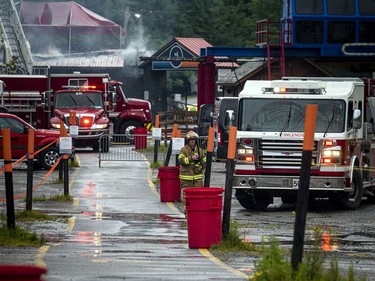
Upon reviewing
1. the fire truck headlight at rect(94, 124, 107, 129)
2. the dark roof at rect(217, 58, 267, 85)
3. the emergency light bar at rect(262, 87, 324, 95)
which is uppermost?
the dark roof at rect(217, 58, 267, 85)

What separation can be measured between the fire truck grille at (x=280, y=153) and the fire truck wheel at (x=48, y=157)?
11647mm

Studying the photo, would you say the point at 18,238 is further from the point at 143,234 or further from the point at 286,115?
the point at 286,115

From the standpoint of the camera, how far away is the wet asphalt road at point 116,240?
1173 cm

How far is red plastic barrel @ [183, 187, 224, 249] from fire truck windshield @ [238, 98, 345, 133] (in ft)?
25.4

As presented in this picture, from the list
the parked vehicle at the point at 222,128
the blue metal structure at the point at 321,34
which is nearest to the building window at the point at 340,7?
the blue metal structure at the point at 321,34

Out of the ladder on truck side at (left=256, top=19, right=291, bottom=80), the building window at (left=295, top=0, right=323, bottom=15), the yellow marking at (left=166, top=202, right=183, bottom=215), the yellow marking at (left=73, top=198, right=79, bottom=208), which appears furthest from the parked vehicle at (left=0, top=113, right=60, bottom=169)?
the building window at (left=295, top=0, right=323, bottom=15)

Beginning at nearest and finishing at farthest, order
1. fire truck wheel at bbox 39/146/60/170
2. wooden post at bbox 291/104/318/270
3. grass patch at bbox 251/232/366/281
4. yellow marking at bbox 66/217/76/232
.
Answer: grass patch at bbox 251/232/366/281 < wooden post at bbox 291/104/318/270 < yellow marking at bbox 66/217/76/232 < fire truck wheel at bbox 39/146/60/170

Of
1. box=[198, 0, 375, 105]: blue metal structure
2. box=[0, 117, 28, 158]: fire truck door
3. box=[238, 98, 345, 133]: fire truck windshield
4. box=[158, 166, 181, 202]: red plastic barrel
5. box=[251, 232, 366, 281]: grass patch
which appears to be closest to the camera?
box=[251, 232, 366, 281]: grass patch

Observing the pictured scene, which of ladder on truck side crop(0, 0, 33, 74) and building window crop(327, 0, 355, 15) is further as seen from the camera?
ladder on truck side crop(0, 0, 33, 74)

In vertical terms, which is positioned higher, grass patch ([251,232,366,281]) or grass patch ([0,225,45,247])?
grass patch ([251,232,366,281])

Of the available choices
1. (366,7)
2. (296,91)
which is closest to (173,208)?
(296,91)

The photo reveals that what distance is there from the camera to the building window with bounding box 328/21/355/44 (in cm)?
4766

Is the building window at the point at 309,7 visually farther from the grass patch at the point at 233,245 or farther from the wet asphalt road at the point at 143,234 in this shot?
the grass patch at the point at 233,245

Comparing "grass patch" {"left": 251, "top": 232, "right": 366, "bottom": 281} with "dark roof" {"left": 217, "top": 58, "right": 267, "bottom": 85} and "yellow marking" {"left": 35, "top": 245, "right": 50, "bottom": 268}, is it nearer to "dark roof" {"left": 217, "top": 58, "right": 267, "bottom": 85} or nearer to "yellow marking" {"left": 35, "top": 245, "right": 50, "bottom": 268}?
"yellow marking" {"left": 35, "top": 245, "right": 50, "bottom": 268}
